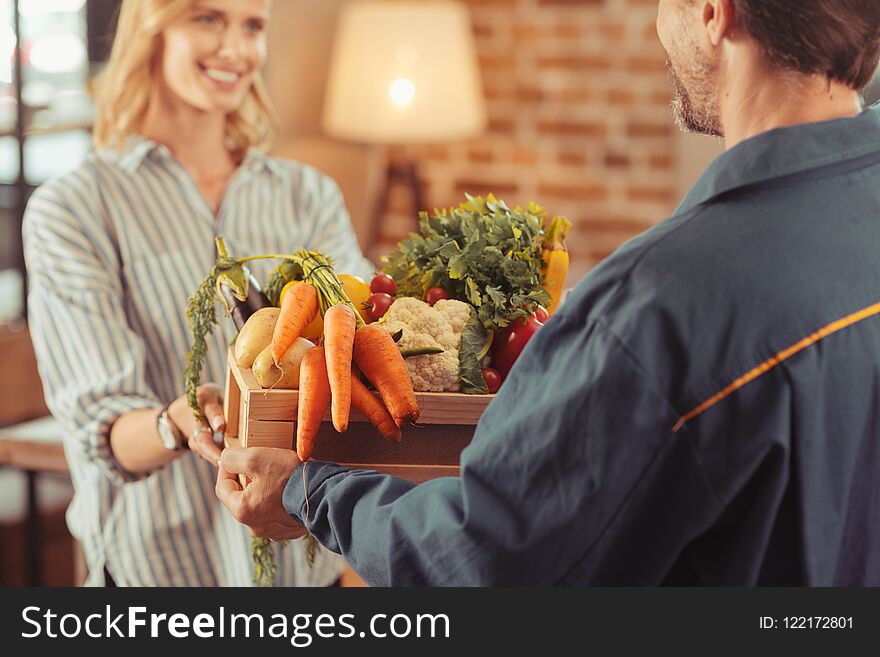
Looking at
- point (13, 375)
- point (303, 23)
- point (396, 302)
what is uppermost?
point (303, 23)

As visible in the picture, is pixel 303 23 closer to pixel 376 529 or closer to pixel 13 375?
pixel 13 375

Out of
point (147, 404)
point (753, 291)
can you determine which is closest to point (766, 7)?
point (753, 291)

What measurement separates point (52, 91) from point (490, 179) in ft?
6.09

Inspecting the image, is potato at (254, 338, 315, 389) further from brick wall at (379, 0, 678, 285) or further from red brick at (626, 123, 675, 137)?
red brick at (626, 123, 675, 137)

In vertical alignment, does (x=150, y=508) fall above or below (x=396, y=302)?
below

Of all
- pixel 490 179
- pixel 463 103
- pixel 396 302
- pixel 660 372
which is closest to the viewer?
pixel 660 372

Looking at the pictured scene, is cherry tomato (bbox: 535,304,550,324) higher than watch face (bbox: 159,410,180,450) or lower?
higher

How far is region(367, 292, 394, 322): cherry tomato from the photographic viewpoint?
58.2 inches

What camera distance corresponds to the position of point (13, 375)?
10.3 ft

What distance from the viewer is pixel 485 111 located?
4.48 meters

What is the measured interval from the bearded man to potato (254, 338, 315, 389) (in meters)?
0.33

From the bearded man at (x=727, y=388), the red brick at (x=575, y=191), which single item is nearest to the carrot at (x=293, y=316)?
the bearded man at (x=727, y=388)

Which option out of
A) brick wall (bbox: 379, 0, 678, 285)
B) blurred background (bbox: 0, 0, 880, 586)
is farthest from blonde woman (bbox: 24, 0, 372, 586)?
brick wall (bbox: 379, 0, 678, 285)

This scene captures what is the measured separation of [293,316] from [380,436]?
190 mm
